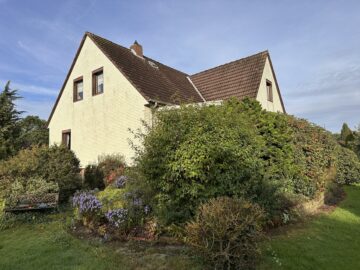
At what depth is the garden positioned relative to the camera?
12.5 feet

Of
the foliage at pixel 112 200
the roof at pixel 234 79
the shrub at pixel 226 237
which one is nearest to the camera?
the shrub at pixel 226 237

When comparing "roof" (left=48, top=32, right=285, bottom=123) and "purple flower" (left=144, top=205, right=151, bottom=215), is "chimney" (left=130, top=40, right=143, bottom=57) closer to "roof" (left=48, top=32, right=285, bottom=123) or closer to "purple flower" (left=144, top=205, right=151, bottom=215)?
"roof" (left=48, top=32, right=285, bottom=123)

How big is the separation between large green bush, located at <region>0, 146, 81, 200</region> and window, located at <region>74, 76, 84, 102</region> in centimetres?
719

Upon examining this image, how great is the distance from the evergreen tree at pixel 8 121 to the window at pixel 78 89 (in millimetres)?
5256

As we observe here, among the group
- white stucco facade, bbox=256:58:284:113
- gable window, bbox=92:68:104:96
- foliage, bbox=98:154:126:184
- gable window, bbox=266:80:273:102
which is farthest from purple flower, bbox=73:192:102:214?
gable window, bbox=266:80:273:102

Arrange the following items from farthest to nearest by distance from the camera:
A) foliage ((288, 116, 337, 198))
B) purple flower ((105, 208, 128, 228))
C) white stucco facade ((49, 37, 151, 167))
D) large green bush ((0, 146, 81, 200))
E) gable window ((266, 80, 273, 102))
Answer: gable window ((266, 80, 273, 102)), white stucco facade ((49, 37, 151, 167)), large green bush ((0, 146, 81, 200)), foliage ((288, 116, 337, 198)), purple flower ((105, 208, 128, 228))

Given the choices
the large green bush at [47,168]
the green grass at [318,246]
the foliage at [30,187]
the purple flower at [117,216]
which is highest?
the large green bush at [47,168]

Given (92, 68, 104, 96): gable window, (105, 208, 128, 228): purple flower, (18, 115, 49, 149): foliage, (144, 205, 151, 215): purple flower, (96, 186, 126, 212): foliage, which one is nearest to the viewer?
(105, 208, 128, 228): purple flower

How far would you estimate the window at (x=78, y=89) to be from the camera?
17.4 metres

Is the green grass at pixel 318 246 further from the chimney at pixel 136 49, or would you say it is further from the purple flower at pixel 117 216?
the chimney at pixel 136 49

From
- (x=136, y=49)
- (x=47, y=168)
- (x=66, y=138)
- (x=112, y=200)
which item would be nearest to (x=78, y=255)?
(x=112, y=200)

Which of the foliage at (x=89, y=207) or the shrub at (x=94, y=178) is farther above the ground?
the shrub at (x=94, y=178)

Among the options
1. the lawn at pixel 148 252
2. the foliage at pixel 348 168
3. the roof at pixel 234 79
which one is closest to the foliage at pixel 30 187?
the lawn at pixel 148 252

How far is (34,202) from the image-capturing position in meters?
7.98
